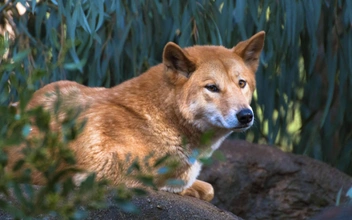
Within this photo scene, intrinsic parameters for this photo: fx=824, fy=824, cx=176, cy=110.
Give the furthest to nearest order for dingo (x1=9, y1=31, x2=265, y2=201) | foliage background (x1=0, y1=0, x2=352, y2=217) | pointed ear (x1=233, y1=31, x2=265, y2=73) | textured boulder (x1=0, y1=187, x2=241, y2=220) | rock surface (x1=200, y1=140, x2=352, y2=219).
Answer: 1. foliage background (x1=0, y1=0, x2=352, y2=217)
2. rock surface (x1=200, y1=140, x2=352, y2=219)
3. pointed ear (x1=233, y1=31, x2=265, y2=73)
4. dingo (x1=9, y1=31, x2=265, y2=201)
5. textured boulder (x1=0, y1=187, x2=241, y2=220)

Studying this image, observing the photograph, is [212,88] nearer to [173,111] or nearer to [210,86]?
[210,86]

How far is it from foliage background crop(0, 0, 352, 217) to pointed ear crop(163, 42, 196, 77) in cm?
142

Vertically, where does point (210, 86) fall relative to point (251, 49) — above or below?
below

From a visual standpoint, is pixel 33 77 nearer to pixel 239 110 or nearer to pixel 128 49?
pixel 239 110

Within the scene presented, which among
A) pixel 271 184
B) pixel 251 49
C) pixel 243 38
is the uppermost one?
pixel 251 49

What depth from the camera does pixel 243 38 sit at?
22.6ft

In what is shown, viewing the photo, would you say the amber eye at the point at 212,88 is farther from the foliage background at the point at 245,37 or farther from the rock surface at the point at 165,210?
the foliage background at the point at 245,37

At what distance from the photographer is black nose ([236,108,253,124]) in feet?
15.8

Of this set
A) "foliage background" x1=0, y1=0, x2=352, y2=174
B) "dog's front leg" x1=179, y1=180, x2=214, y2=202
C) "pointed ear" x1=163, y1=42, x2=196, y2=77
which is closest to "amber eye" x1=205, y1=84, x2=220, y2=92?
"pointed ear" x1=163, y1=42, x2=196, y2=77

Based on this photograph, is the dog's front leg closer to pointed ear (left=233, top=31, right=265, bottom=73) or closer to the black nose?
the black nose

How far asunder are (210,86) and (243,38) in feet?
6.50

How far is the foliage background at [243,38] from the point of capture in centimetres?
672

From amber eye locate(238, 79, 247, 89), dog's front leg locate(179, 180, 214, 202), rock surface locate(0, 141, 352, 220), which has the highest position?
amber eye locate(238, 79, 247, 89)

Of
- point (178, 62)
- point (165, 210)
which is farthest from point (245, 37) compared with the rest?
point (165, 210)
